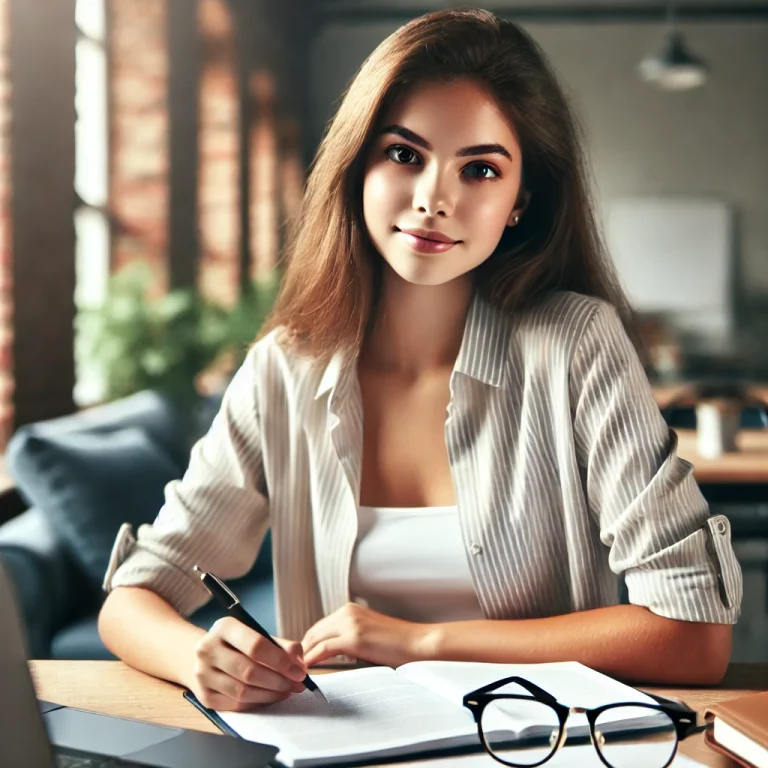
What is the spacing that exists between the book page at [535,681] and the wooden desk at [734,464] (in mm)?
1548

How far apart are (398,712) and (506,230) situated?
0.77 metres

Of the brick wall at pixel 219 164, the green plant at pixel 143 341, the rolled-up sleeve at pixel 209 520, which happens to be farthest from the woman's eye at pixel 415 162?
the brick wall at pixel 219 164

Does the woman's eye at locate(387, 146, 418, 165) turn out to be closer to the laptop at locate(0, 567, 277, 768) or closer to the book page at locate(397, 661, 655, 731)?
the book page at locate(397, 661, 655, 731)

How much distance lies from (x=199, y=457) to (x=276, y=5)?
244 inches

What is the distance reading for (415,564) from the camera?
1.33 meters

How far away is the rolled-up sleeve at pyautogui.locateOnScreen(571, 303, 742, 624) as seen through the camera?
112 centimetres

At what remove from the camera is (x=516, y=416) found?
1362mm

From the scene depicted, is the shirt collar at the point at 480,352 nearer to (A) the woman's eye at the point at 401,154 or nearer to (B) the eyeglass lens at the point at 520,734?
(A) the woman's eye at the point at 401,154

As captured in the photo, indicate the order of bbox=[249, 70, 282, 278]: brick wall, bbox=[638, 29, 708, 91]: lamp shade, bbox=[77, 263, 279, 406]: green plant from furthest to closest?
bbox=[249, 70, 282, 278]: brick wall
bbox=[638, 29, 708, 91]: lamp shade
bbox=[77, 263, 279, 406]: green plant

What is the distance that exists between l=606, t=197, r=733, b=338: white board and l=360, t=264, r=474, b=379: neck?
674 cm

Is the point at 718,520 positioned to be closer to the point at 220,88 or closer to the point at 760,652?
the point at 760,652

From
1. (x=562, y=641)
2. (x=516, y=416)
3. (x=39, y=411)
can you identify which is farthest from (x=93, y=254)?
(x=562, y=641)

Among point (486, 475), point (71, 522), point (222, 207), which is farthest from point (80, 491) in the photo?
point (222, 207)

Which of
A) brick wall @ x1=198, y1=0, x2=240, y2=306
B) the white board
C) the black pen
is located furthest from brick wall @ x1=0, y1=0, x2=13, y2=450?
the white board
